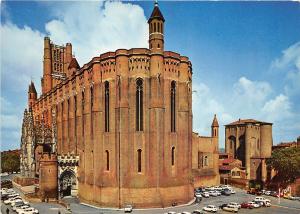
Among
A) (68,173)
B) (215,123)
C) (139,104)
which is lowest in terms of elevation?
(68,173)

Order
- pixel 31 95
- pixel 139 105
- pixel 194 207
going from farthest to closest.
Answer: pixel 31 95 → pixel 194 207 → pixel 139 105

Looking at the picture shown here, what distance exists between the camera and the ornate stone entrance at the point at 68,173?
52544 millimetres

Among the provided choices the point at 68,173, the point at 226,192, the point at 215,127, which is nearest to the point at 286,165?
the point at 226,192

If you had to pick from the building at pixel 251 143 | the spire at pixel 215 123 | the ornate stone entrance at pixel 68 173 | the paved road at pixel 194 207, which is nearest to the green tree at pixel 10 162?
the ornate stone entrance at pixel 68 173

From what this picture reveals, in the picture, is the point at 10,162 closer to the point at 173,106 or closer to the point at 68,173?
the point at 68,173

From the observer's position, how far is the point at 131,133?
4397 centimetres

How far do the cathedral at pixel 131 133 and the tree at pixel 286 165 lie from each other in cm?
2627

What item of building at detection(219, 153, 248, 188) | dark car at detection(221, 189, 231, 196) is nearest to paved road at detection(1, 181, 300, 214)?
dark car at detection(221, 189, 231, 196)

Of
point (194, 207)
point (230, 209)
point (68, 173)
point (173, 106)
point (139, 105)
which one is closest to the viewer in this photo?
point (230, 209)

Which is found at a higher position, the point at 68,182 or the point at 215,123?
the point at 215,123

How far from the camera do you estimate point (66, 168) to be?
53125 millimetres

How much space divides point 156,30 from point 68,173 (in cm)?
2836

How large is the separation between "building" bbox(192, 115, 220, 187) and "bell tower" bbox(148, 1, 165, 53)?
92.5ft

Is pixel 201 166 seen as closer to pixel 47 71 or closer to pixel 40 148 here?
pixel 40 148
